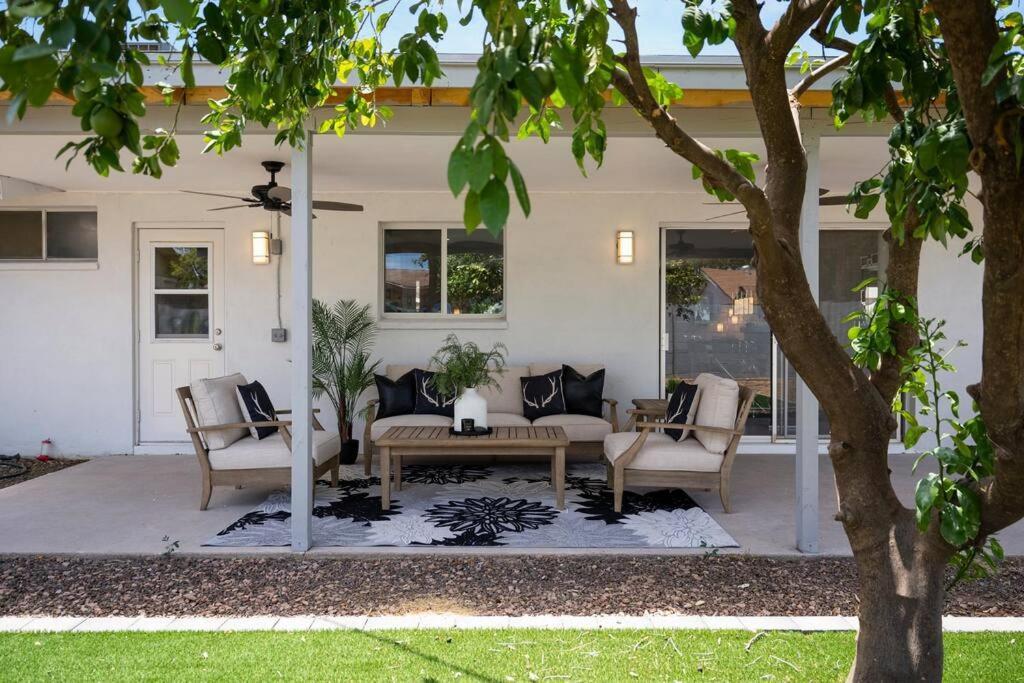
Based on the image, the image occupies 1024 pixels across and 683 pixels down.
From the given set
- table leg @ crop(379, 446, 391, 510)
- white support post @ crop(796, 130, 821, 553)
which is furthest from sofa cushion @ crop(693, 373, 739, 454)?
table leg @ crop(379, 446, 391, 510)

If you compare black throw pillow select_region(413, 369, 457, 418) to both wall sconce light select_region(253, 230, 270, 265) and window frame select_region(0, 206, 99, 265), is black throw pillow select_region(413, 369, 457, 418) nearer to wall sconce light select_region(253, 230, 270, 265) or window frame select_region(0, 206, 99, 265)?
wall sconce light select_region(253, 230, 270, 265)

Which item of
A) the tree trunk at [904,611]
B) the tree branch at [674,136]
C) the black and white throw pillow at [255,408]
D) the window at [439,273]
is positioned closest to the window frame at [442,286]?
the window at [439,273]

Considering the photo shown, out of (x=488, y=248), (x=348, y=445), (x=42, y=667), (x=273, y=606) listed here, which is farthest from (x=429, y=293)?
(x=42, y=667)

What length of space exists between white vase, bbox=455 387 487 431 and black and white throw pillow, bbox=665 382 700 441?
1363mm

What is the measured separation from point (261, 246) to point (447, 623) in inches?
194

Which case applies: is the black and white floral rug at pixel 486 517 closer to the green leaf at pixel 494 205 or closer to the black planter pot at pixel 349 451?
the black planter pot at pixel 349 451

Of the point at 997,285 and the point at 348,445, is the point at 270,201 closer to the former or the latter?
the point at 348,445

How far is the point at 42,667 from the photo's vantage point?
8.21ft

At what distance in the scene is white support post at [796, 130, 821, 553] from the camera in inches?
152

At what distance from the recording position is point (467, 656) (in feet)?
8.44

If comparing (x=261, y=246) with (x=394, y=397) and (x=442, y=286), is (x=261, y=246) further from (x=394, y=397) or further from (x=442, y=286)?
(x=394, y=397)

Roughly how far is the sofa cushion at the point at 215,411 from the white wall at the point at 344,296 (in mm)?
1952

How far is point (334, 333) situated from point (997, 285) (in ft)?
19.4

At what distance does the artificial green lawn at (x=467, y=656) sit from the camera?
2439 mm
